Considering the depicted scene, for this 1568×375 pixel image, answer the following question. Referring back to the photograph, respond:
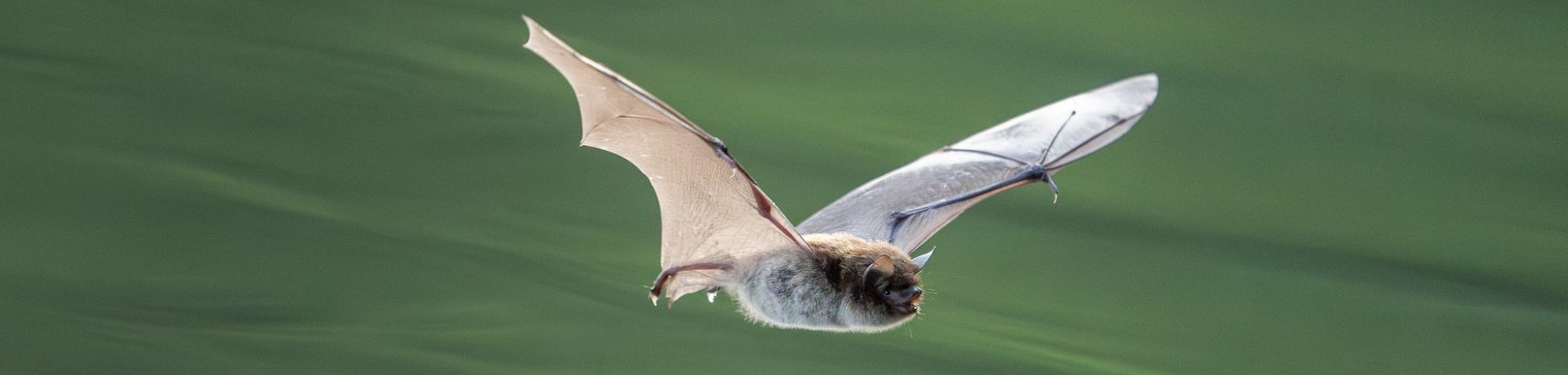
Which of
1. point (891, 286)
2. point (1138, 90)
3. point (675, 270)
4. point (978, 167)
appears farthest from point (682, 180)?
point (1138, 90)

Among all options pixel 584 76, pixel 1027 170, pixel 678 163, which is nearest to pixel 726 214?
pixel 678 163

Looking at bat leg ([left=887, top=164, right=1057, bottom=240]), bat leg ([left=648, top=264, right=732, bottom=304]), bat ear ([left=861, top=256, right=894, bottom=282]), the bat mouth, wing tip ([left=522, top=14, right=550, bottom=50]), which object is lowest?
the bat mouth

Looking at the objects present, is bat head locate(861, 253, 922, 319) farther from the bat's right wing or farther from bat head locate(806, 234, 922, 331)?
the bat's right wing

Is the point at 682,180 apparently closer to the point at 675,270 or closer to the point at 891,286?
the point at 675,270

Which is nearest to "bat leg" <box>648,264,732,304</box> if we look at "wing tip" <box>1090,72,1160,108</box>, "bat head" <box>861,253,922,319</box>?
"bat head" <box>861,253,922,319</box>

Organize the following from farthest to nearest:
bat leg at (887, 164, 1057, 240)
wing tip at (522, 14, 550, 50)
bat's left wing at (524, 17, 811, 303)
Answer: bat leg at (887, 164, 1057, 240) < bat's left wing at (524, 17, 811, 303) < wing tip at (522, 14, 550, 50)

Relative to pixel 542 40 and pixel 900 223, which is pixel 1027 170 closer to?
pixel 900 223
